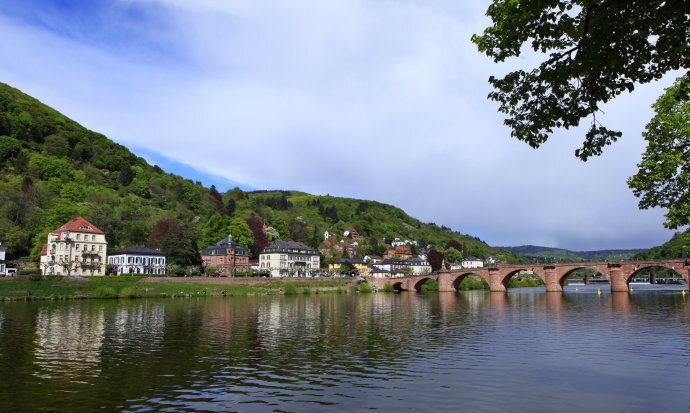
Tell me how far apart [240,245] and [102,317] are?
85783mm

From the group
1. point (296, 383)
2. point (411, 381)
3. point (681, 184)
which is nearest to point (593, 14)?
point (411, 381)

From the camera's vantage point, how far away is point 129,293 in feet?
235

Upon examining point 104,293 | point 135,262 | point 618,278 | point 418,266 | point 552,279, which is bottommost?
point 104,293

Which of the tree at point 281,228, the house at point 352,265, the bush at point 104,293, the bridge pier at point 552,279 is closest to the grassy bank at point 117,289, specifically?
the bush at point 104,293

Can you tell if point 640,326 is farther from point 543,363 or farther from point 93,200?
point 93,200

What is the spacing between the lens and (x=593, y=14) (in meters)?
10.2

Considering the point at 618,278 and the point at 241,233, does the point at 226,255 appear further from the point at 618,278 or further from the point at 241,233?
the point at 618,278

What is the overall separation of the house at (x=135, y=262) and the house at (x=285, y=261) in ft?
92.2

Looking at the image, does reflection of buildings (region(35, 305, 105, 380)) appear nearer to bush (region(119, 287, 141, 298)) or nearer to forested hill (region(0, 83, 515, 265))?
bush (region(119, 287, 141, 298))

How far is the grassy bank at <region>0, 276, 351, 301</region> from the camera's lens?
6373 cm

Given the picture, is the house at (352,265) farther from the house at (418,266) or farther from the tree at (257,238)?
the tree at (257,238)

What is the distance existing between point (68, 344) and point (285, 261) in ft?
324

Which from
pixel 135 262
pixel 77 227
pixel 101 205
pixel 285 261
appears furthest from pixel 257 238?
pixel 77 227

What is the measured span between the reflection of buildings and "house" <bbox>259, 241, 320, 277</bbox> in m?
A: 78.4
